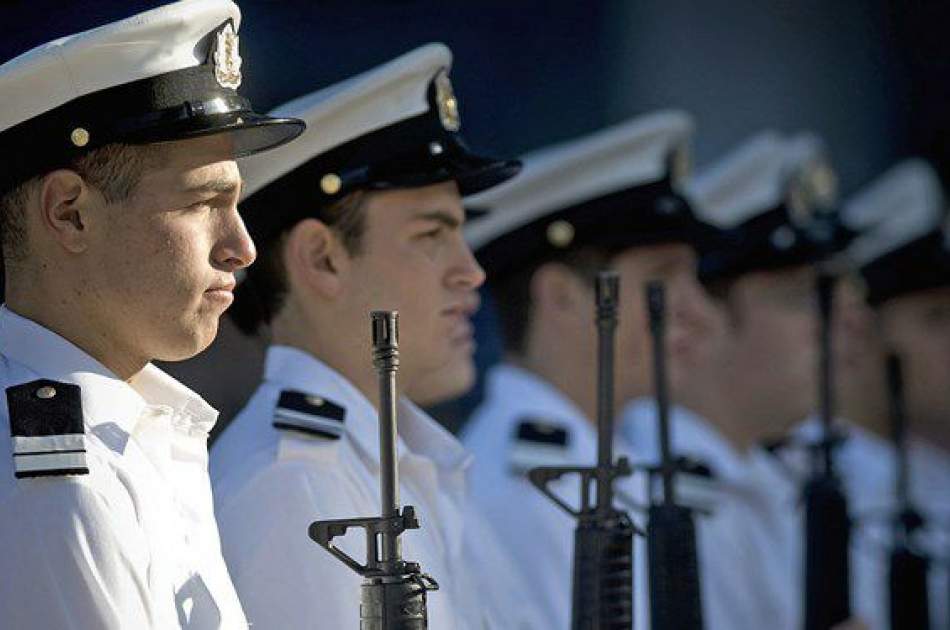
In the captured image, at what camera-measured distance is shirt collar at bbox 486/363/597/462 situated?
23.4 ft

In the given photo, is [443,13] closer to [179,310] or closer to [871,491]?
[871,491]

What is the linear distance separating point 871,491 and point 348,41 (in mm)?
4045

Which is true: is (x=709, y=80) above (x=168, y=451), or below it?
above

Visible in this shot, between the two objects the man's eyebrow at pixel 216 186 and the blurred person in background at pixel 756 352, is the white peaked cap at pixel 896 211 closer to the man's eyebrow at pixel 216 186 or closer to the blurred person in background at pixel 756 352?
the blurred person in background at pixel 756 352

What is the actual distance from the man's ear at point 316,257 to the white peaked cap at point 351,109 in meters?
0.14

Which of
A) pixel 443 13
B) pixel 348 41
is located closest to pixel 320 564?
pixel 348 41

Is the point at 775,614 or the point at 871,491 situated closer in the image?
the point at 775,614

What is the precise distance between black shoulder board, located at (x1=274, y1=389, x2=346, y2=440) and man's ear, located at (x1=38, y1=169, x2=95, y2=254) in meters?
1.05

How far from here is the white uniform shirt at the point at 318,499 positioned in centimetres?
483

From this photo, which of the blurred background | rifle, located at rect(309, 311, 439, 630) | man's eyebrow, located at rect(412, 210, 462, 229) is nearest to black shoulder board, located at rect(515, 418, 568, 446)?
the blurred background

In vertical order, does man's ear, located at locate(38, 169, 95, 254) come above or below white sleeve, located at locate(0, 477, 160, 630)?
above

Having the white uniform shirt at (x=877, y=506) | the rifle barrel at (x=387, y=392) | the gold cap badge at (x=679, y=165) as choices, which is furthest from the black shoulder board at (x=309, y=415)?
the white uniform shirt at (x=877, y=506)

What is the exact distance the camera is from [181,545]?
13.3 ft

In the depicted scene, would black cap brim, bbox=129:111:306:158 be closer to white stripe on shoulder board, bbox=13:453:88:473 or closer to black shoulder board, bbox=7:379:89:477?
black shoulder board, bbox=7:379:89:477
